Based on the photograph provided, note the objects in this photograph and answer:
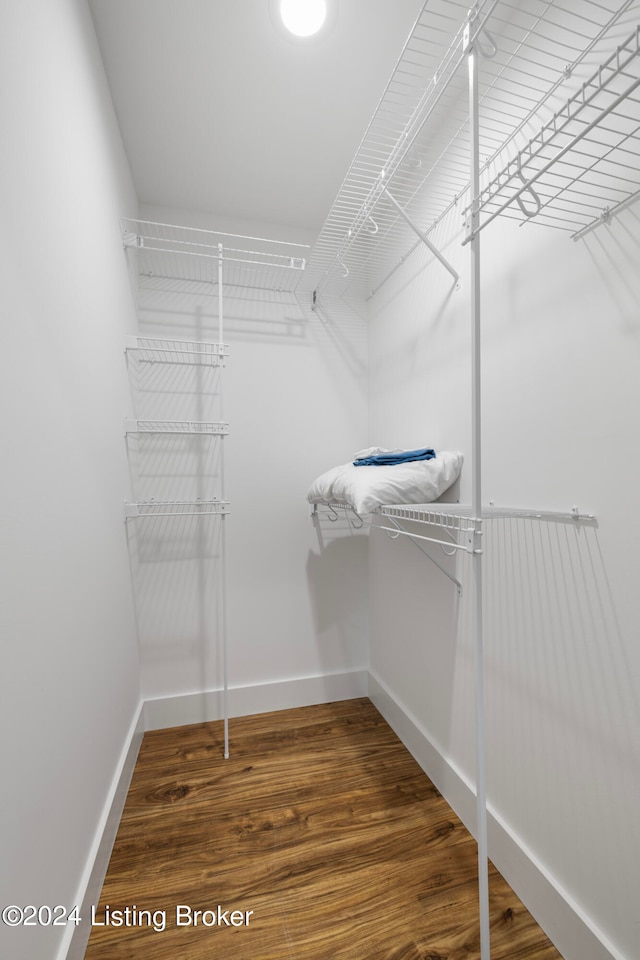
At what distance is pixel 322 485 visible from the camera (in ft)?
6.15

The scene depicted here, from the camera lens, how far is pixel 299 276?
86.4 inches

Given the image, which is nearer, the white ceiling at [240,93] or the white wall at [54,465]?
the white wall at [54,465]

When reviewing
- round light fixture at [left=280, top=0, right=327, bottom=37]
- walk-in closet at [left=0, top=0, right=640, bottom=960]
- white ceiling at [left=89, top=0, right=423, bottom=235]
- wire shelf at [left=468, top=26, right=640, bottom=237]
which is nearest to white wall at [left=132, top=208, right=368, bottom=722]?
walk-in closet at [left=0, top=0, right=640, bottom=960]

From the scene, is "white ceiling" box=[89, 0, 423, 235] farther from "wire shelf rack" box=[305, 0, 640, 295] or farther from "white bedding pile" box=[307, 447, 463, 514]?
"white bedding pile" box=[307, 447, 463, 514]

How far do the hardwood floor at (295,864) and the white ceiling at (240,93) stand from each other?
2.59 metres

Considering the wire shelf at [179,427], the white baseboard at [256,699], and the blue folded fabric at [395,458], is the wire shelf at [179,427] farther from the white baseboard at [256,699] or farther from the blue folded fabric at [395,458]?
the white baseboard at [256,699]

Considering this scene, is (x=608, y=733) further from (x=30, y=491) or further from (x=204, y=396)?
(x=204, y=396)

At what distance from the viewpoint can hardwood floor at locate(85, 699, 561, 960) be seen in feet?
3.63

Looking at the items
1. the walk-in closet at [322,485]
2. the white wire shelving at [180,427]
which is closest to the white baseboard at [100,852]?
the walk-in closet at [322,485]

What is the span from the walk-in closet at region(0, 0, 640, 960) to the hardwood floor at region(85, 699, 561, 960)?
0.01 metres

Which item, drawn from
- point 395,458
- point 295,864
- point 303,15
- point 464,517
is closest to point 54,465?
point 464,517

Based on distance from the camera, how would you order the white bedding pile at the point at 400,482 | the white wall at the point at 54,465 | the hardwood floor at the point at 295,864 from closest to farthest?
1. the white wall at the point at 54,465
2. the hardwood floor at the point at 295,864
3. the white bedding pile at the point at 400,482

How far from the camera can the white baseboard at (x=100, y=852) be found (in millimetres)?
983

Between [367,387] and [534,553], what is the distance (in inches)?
57.6
